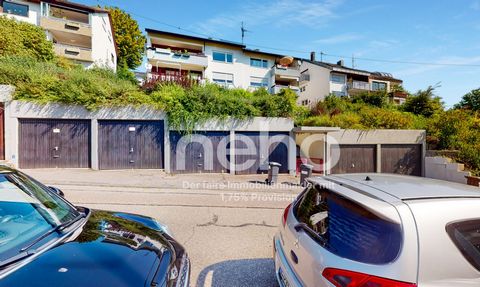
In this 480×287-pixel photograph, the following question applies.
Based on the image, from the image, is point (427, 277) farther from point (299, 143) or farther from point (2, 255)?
point (299, 143)

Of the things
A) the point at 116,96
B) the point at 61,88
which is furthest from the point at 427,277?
the point at 61,88

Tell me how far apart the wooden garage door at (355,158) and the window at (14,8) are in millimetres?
28174

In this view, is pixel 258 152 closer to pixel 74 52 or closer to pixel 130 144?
pixel 130 144

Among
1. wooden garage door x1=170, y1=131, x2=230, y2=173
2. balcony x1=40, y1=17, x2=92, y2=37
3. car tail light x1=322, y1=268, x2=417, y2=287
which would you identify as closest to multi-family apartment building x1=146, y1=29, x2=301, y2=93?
balcony x1=40, y1=17, x2=92, y2=37

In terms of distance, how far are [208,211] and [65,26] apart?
81.1 feet

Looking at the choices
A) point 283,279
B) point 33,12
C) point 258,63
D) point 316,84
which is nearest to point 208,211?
point 283,279

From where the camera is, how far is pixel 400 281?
1369mm

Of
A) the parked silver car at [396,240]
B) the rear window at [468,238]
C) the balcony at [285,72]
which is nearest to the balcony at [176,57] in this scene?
the balcony at [285,72]

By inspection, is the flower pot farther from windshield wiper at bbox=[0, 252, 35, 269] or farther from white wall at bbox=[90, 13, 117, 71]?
white wall at bbox=[90, 13, 117, 71]

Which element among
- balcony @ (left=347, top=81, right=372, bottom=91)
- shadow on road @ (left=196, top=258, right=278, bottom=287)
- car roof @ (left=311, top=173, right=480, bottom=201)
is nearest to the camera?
car roof @ (left=311, top=173, right=480, bottom=201)

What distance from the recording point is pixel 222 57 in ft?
88.0

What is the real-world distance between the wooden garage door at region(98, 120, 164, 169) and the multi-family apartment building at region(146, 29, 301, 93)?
11.2m

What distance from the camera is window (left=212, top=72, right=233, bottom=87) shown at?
26.5m

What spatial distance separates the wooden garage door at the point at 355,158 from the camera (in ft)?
43.6
